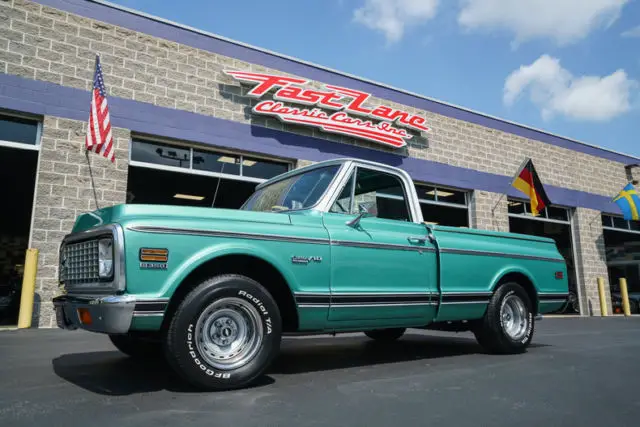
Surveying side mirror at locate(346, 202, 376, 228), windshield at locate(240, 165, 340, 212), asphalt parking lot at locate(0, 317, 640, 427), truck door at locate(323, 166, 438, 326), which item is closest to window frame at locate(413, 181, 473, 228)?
asphalt parking lot at locate(0, 317, 640, 427)

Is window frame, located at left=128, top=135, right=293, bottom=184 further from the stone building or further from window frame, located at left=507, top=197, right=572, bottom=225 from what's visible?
window frame, located at left=507, top=197, right=572, bottom=225

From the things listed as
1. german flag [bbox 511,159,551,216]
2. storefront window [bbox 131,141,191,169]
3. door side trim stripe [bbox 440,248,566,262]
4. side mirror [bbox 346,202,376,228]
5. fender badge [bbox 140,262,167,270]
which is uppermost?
german flag [bbox 511,159,551,216]

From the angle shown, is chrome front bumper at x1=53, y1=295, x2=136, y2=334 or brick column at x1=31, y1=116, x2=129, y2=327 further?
brick column at x1=31, y1=116, x2=129, y2=327

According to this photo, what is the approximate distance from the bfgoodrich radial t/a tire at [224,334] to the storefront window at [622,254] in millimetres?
19113

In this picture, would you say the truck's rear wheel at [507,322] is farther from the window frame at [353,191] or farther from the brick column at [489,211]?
the brick column at [489,211]

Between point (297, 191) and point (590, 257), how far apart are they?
1631 cm

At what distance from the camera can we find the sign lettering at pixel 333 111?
11.2 metres

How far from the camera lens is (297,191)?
15.1 ft

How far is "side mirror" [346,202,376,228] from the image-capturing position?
13.9 ft

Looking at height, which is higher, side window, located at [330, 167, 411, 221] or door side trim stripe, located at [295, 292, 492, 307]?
side window, located at [330, 167, 411, 221]

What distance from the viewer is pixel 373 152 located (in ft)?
43.2

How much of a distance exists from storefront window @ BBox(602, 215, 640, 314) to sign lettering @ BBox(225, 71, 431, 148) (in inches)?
428

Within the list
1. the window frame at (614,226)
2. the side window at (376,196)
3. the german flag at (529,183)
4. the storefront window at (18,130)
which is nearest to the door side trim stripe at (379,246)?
the side window at (376,196)

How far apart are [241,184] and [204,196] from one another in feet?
6.66
